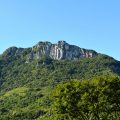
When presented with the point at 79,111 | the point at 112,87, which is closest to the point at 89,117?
the point at 79,111

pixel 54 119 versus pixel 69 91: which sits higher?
pixel 69 91

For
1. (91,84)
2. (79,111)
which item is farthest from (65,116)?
(91,84)

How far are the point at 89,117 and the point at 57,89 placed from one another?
7.93 metres

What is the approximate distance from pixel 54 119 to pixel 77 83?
8.49 metres

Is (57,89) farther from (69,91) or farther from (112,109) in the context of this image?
(112,109)

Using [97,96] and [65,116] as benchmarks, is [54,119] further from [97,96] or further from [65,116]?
[97,96]

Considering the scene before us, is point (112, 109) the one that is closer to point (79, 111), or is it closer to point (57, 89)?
point (79, 111)

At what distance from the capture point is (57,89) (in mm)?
77500

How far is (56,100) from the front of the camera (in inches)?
3029

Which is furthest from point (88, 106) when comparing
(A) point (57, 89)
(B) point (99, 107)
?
(A) point (57, 89)

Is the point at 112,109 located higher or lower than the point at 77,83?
lower

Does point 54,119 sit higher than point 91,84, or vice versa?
point 91,84

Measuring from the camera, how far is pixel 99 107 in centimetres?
7462

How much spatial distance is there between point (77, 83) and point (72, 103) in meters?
3.95
